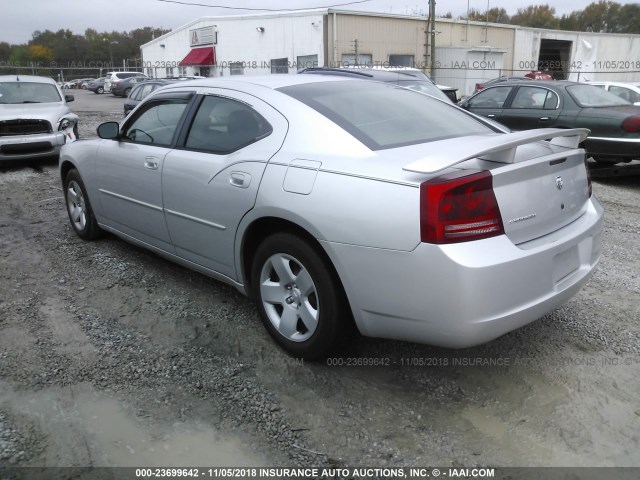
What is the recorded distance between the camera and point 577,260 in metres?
2.94

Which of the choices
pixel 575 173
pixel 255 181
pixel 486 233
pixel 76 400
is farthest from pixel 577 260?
pixel 76 400

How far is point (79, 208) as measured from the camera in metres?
5.36

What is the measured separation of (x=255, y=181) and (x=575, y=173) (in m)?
1.79

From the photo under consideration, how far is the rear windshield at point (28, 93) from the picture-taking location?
1055cm

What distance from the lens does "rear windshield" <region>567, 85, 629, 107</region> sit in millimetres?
8164

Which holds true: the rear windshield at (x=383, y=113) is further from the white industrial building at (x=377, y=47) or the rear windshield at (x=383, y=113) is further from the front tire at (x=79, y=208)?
the white industrial building at (x=377, y=47)

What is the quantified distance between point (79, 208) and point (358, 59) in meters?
25.9

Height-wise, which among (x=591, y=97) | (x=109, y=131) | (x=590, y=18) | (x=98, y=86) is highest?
(x=590, y=18)

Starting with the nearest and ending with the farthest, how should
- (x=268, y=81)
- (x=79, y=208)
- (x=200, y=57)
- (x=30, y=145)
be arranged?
(x=268, y=81) < (x=79, y=208) < (x=30, y=145) < (x=200, y=57)

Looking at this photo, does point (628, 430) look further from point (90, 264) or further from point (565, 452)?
point (90, 264)

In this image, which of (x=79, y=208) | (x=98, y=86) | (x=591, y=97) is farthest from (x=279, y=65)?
(x=79, y=208)

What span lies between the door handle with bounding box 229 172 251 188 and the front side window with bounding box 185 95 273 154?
0.21 m

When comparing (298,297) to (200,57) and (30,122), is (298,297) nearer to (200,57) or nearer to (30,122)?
(30,122)

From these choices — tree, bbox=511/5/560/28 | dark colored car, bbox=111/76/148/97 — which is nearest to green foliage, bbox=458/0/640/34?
tree, bbox=511/5/560/28
